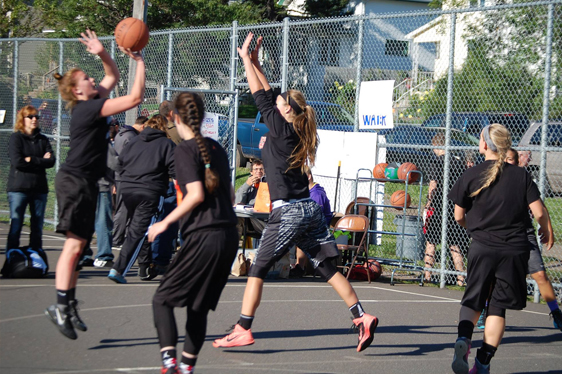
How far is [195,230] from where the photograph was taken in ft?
14.7

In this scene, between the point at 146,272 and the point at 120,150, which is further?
the point at 120,150

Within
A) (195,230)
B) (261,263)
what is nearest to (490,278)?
(261,263)

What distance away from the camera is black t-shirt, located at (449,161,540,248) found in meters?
5.23

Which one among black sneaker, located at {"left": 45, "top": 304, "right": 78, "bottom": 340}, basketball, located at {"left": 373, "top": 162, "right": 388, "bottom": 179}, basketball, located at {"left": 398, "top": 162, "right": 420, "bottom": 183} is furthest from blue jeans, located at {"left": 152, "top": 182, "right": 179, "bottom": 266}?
black sneaker, located at {"left": 45, "top": 304, "right": 78, "bottom": 340}

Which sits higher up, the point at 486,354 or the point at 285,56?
the point at 285,56

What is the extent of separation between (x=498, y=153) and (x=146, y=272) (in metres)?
5.22

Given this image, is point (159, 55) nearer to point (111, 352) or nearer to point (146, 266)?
point (146, 266)

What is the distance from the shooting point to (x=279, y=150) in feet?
19.3

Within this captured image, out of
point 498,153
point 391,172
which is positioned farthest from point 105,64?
point 391,172

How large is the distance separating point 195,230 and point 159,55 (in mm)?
8785

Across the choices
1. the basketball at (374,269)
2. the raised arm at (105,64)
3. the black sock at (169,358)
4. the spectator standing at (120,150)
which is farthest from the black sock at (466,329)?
the spectator standing at (120,150)

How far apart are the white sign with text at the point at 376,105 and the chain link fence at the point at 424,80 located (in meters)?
0.16

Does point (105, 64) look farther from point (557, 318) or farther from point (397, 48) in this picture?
point (397, 48)

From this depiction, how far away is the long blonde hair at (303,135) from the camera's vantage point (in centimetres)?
587
